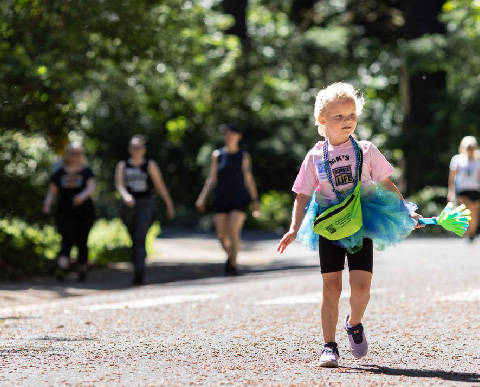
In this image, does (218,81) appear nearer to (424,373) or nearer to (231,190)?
(231,190)

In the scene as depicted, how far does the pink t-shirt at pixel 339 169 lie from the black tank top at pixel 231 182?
695cm

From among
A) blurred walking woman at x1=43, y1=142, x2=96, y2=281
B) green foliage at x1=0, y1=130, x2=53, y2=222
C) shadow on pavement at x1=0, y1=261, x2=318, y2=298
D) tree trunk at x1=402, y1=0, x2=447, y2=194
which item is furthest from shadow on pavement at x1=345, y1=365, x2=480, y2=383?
tree trunk at x1=402, y1=0, x2=447, y2=194

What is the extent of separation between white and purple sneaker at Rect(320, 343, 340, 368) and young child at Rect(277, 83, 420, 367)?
0.03 ft

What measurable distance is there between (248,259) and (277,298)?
700cm

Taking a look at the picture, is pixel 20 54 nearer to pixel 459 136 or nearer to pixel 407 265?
pixel 407 265

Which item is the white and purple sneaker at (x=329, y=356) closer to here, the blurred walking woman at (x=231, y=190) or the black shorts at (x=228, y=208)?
the blurred walking woman at (x=231, y=190)

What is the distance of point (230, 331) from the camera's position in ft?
23.7

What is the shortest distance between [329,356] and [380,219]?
80cm

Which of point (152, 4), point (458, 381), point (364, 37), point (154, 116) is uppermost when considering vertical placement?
point (364, 37)

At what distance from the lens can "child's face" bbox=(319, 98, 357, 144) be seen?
5770 millimetres

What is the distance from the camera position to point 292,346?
643 centimetres

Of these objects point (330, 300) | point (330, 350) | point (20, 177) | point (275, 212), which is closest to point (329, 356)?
point (330, 350)

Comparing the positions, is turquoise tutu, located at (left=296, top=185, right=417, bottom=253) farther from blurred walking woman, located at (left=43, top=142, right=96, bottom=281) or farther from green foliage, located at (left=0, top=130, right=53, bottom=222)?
green foliage, located at (left=0, top=130, right=53, bottom=222)

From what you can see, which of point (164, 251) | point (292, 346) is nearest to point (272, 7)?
point (164, 251)
